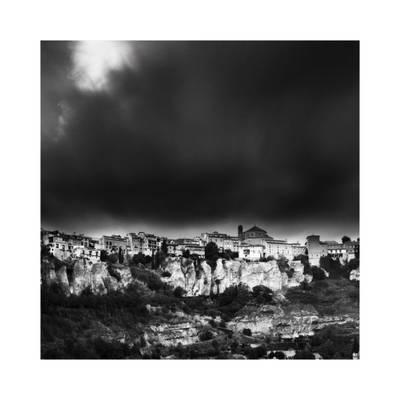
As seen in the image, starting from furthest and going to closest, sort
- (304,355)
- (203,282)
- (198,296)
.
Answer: (203,282) < (198,296) < (304,355)

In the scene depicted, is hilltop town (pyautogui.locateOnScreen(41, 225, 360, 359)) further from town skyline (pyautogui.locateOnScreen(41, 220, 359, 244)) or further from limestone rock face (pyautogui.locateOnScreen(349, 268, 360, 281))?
town skyline (pyautogui.locateOnScreen(41, 220, 359, 244))

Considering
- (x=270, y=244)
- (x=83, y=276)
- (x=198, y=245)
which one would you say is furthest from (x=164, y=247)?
(x=270, y=244)

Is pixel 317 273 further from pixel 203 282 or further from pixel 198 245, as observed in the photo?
pixel 198 245

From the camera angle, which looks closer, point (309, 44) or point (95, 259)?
point (309, 44)

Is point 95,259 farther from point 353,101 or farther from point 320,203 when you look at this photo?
point 353,101

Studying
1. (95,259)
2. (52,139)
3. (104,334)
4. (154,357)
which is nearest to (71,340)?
(104,334)
